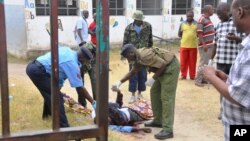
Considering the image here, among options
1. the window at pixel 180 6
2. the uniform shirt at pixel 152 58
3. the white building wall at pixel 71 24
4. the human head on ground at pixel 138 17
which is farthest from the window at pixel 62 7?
the uniform shirt at pixel 152 58

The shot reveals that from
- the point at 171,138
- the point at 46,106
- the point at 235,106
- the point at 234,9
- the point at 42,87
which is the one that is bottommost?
the point at 171,138

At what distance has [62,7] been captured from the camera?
1173cm

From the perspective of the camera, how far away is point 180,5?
49.0 ft

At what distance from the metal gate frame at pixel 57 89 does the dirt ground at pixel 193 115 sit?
2084 mm

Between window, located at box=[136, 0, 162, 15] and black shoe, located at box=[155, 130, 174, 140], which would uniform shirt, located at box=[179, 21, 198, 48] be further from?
window, located at box=[136, 0, 162, 15]

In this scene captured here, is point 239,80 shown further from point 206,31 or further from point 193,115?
point 206,31

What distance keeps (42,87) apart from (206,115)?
2.69 metres

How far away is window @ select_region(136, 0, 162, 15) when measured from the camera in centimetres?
1406

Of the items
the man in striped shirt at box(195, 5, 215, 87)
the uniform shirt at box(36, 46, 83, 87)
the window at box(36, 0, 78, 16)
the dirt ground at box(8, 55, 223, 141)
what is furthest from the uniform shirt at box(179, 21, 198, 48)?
the window at box(36, 0, 78, 16)

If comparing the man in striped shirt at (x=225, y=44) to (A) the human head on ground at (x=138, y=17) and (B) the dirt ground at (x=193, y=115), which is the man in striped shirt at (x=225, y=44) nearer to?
(B) the dirt ground at (x=193, y=115)

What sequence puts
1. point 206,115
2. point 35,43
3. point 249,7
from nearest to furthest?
point 249,7 < point 206,115 < point 35,43

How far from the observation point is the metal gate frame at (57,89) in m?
2.11

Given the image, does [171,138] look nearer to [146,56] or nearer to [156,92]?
[156,92]

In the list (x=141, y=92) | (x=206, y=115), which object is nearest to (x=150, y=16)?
(x=141, y=92)
